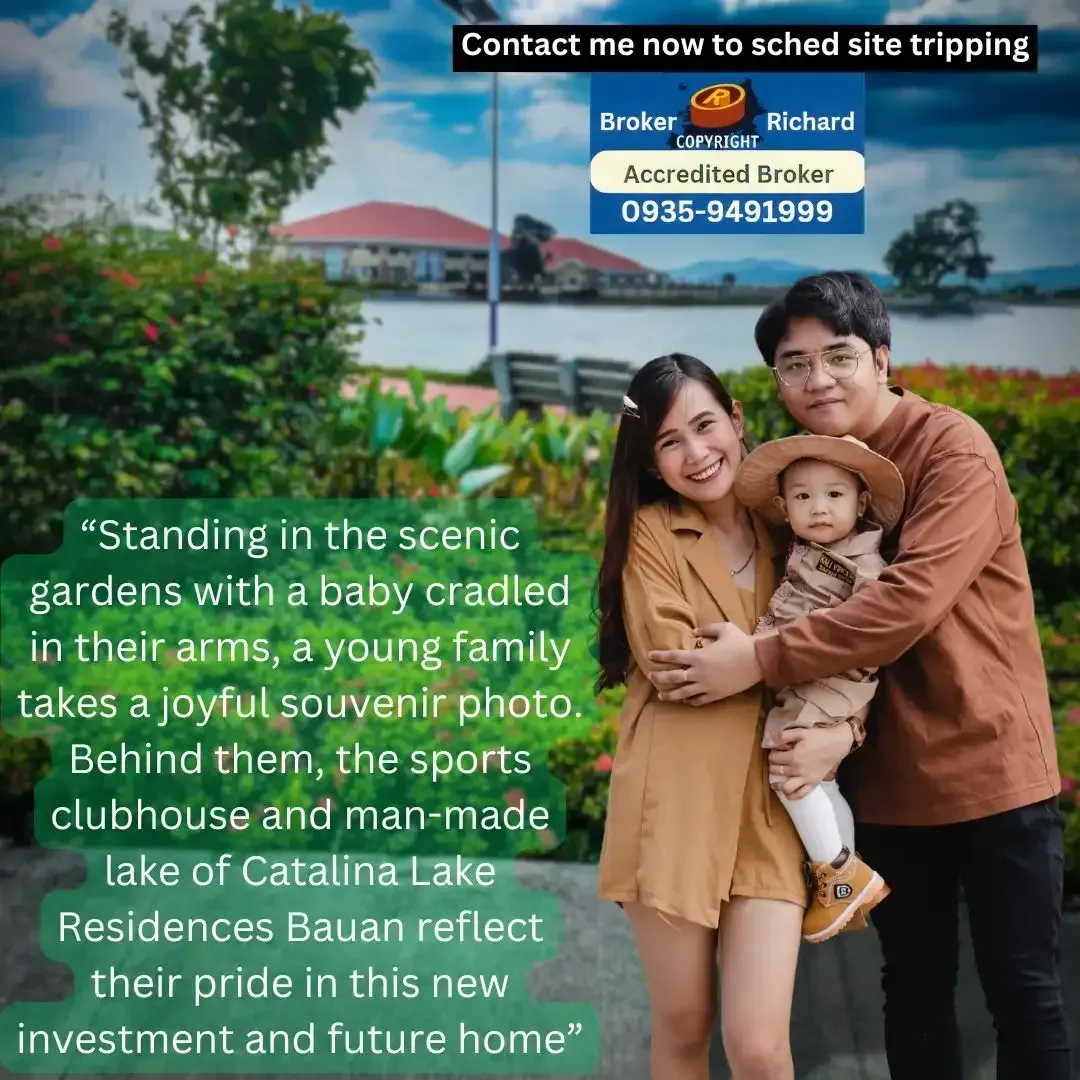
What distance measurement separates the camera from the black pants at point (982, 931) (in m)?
2.15

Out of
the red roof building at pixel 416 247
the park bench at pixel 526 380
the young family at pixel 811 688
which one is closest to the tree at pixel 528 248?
the red roof building at pixel 416 247

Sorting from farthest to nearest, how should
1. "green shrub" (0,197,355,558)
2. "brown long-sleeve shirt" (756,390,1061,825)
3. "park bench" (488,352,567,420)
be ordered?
"park bench" (488,352,567,420) < "green shrub" (0,197,355,558) < "brown long-sleeve shirt" (756,390,1061,825)

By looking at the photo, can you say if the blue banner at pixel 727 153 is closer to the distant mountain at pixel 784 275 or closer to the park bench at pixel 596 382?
the distant mountain at pixel 784 275

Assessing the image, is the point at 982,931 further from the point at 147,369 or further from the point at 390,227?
the point at 390,227

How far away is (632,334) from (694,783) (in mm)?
3515

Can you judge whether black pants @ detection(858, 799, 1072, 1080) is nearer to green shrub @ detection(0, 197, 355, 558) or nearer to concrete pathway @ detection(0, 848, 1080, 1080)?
concrete pathway @ detection(0, 848, 1080, 1080)

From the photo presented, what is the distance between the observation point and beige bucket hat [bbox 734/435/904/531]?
2039mm

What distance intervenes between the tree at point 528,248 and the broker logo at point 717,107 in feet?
6.24

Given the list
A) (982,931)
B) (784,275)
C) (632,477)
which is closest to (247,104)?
(784,275)

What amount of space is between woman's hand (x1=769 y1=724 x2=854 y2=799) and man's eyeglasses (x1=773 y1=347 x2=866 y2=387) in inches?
22.0

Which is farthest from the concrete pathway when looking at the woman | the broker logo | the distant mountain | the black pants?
the distant mountain

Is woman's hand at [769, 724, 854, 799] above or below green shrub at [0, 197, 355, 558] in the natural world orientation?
below

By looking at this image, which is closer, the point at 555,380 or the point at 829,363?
the point at 829,363

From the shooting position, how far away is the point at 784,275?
4973mm
